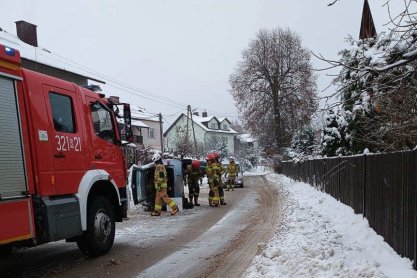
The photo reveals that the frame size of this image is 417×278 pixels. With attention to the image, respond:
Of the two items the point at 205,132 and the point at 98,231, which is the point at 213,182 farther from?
the point at 205,132

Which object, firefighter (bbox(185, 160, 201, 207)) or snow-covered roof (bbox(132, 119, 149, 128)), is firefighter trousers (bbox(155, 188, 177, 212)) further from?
snow-covered roof (bbox(132, 119, 149, 128))

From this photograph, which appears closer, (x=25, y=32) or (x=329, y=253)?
(x=329, y=253)

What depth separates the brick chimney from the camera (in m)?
28.3

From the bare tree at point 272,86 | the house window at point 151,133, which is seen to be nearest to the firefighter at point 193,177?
the bare tree at point 272,86

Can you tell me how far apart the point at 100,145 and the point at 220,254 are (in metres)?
2.86

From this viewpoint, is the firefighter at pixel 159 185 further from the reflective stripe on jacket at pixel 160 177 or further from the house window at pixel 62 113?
the house window at pixel 62 113

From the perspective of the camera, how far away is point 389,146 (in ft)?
27.4

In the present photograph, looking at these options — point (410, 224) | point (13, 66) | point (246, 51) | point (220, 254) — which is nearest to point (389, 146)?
point (410, 224)

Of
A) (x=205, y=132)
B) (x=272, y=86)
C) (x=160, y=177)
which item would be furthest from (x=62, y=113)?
(x=205, y=132)

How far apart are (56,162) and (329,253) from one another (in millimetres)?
4146

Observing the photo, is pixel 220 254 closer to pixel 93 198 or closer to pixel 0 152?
pixel 93 198

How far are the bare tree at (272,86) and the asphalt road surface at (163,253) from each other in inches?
1311

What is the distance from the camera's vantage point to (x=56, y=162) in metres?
6.56

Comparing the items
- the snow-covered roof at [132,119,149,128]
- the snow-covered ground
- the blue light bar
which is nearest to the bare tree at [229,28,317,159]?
the snow-covered roof at [132,119,149,128]
